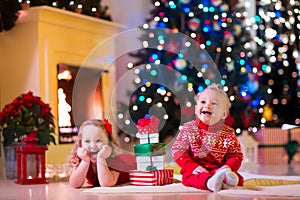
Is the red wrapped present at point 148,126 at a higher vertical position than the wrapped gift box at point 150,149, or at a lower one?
higher

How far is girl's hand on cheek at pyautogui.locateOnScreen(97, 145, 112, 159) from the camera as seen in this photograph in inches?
108

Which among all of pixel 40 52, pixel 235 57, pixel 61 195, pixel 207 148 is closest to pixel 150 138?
pixel 207 148

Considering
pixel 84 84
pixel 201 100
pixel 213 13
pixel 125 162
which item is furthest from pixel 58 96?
pixel 201 100

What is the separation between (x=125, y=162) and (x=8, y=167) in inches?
46.6

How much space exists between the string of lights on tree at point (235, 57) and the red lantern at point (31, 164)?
899mm

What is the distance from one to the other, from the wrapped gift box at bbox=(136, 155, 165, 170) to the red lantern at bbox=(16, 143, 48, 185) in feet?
2.37

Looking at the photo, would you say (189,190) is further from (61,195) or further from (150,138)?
(61,195)

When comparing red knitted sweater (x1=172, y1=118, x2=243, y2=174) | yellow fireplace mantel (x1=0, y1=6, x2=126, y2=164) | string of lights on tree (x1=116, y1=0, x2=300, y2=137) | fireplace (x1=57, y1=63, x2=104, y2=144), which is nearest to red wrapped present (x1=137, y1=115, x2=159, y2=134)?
red knitted sweater (x1=172, y1=118, x2=243, y2=174)

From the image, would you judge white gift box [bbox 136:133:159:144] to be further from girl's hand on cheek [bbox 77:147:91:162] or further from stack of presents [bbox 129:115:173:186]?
girl's hand on cheek [bbox 77:147:91:162]

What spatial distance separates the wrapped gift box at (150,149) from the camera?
9.32 feet

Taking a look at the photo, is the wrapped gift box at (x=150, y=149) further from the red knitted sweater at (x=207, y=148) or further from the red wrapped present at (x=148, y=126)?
the red knitted sweater at (x=207, y=148)

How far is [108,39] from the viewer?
4.85 metres

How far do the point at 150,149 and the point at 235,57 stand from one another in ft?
5.20

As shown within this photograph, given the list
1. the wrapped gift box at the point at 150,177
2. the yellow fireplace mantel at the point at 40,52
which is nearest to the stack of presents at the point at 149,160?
the wrapped gift box at the point at 150,177
